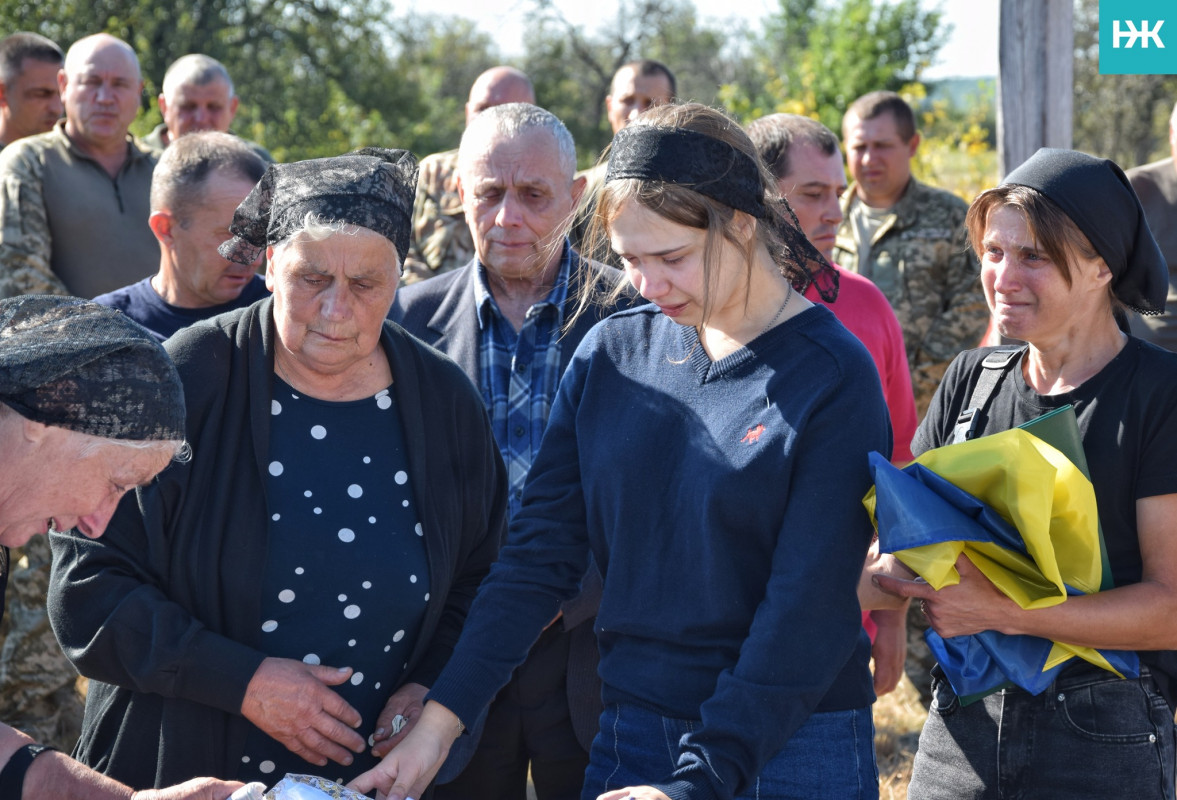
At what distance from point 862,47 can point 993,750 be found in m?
19.1

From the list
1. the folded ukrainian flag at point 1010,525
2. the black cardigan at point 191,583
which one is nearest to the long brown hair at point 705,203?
the folded ukrainian flag at point 1010,525

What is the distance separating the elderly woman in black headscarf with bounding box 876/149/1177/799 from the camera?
2145 millimetres

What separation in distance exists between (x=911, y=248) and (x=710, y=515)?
408 cm

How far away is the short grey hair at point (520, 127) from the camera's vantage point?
323 cm

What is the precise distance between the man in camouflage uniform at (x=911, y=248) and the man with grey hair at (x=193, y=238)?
10.8ft

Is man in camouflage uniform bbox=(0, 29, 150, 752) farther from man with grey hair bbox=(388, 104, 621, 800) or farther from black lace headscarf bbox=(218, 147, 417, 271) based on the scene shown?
black lace headscarf bbox=(218, 147, 417, 271)

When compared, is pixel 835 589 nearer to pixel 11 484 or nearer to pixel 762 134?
pixel 11 484

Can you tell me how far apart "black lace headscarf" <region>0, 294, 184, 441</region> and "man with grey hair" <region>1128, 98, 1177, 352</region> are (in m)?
4.17

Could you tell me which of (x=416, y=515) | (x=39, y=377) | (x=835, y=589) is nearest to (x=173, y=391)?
(x=39, y=377)

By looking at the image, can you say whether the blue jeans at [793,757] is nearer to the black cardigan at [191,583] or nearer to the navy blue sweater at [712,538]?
the navy blue sweater at [712,538]

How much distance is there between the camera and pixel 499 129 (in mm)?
3246

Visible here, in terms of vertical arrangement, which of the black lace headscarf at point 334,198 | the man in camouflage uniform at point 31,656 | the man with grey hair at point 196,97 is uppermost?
the man with grey hair at point 196,97

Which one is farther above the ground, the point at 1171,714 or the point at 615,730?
the point at 615,730

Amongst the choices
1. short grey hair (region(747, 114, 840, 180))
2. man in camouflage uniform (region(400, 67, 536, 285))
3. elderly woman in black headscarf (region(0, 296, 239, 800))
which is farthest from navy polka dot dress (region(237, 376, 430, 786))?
man in camouflage uniform (region(400, 67, 536, 285))
